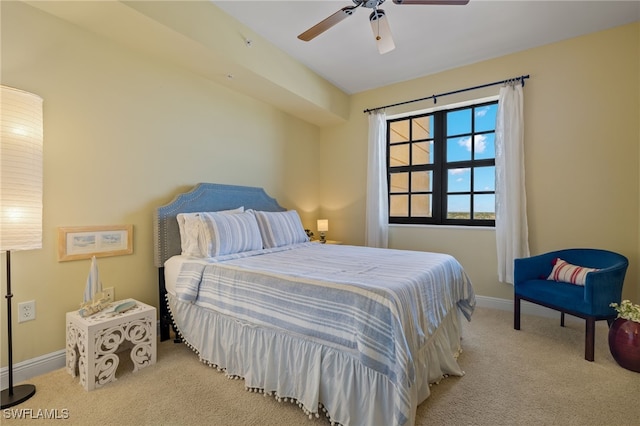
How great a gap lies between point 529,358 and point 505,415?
829mm

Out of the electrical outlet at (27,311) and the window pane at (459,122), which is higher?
the window pane at (459,122)

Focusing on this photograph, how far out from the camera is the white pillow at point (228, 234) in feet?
7.84

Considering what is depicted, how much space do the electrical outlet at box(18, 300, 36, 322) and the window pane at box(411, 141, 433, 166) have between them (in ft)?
13.2

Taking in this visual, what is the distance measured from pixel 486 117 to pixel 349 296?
3.13 meters

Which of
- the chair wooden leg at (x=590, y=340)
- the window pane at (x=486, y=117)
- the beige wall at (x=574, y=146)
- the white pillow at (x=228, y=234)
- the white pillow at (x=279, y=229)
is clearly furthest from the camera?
the window pane at (x=486, y=117)

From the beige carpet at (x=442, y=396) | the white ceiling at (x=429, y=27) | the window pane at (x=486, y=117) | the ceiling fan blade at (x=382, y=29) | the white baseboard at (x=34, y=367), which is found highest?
the white ceiling at (x=429, y=27)

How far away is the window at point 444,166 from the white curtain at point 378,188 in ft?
0.66

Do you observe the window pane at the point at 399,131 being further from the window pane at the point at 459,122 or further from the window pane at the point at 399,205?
the window pane at the point at 399,205

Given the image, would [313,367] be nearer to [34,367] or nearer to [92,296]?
[92,296]

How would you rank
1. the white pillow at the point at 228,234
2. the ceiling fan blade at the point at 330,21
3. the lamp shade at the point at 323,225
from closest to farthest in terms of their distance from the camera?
the ceiling fan blade at the point at 330,21 < the white pillow at the point at 228,234 < the lamp shade at the point at 323,225

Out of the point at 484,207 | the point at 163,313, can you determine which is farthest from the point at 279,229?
the point at 484,207

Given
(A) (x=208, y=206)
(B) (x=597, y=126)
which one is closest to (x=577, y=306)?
(B) (x=597, y=126)

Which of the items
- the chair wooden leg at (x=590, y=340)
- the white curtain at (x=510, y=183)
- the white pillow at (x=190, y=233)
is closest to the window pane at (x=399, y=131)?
the white curtain at (x=510, y=183)

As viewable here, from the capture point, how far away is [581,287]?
240cm
